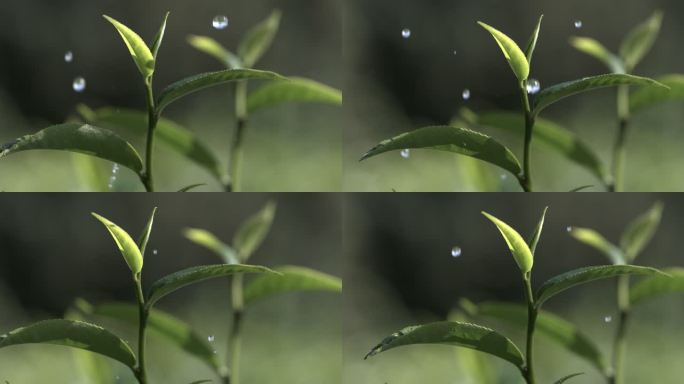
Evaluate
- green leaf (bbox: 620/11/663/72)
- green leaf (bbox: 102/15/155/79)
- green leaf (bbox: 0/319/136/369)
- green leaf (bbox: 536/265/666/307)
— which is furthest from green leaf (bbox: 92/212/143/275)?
green leaf (bbox: 620/11/663/72)

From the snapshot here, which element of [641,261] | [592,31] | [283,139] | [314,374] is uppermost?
[592,31]

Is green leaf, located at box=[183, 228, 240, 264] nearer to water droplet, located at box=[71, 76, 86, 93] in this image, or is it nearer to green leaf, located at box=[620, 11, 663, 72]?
water droplet, located at box=[71, 76, 86, 93]

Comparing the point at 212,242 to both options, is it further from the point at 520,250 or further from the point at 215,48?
the point at 520,250

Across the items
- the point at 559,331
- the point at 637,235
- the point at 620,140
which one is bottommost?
the point at 559,331

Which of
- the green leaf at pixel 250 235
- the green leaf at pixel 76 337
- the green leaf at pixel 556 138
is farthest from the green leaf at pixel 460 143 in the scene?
the green leaf at pixel 76 337

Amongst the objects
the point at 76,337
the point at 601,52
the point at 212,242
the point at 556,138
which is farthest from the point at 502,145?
the point at 76,337

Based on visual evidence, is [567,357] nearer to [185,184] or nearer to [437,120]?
[437,120]

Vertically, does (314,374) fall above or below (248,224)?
below

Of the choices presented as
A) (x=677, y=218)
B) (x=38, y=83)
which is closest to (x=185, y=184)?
(x=38, y=83)
